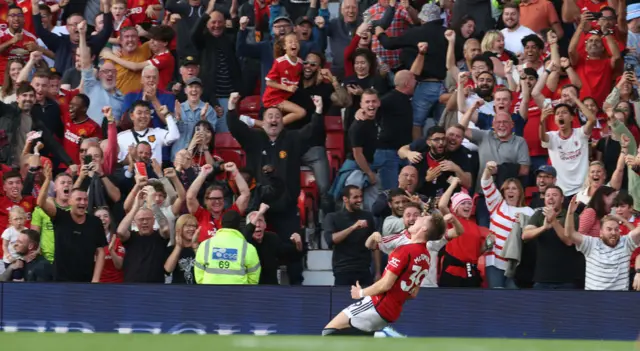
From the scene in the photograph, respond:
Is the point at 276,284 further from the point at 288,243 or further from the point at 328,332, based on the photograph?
the point at 328,332

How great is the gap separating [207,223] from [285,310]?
138 cm

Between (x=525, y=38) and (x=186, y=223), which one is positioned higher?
(x=525, y=38)

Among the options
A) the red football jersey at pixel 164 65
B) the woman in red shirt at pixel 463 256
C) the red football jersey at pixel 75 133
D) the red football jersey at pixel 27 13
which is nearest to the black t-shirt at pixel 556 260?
the woman in red shirt at pixel 463 256

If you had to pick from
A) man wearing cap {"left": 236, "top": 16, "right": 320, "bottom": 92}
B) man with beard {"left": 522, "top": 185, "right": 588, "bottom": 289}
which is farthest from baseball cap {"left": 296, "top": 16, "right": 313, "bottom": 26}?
man with beard {"left": 522, "top": 185, "right": 588, "bottom": 289}

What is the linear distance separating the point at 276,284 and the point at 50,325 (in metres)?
2.34

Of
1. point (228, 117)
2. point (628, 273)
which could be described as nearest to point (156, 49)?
point (228, 117)

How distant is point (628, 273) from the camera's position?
15.1 meters

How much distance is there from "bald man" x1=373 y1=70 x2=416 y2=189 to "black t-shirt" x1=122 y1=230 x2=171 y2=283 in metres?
2.84

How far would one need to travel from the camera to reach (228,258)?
14977 millimetres

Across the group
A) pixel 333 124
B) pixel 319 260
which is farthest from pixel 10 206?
pixel 333 124

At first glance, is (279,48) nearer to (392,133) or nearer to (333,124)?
(333,124)

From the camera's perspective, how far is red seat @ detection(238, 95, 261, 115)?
61.0 ft

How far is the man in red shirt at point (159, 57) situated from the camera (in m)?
18.5

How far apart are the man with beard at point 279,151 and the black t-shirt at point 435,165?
123 cm
